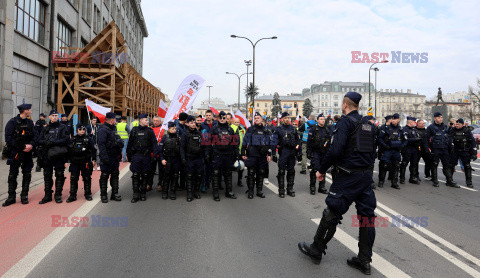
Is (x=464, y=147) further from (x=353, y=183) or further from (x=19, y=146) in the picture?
(x=19, y=146)

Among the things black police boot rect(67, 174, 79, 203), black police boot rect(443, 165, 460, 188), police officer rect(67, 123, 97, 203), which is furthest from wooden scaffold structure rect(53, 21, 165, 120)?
black police boot rect(443, 165, 460, 188)

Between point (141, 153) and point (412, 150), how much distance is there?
7694 mm

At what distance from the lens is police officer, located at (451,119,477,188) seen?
27.9ft

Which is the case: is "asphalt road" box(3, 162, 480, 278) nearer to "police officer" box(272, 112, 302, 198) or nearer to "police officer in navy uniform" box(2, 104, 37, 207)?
"police officer" box(272, 112, 302, 198)

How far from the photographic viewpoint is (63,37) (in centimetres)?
1888

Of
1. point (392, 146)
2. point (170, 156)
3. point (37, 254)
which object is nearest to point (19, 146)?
point (170, 156)

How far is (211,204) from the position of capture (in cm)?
620

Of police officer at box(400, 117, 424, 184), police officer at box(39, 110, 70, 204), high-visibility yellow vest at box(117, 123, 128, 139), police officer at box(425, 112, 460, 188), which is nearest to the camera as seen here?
police officer at box(39, 110, 70, 204)

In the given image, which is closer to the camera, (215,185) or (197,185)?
(215,185)

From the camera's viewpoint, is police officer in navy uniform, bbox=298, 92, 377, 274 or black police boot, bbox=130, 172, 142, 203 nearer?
police officer in navy uniform, bbox=298, 92, 377, 274

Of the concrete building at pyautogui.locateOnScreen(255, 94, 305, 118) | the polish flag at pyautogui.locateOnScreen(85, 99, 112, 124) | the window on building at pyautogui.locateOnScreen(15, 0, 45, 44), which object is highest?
the concrete building at pyautogui.locateOnScreen(255, 94, 305, 118)

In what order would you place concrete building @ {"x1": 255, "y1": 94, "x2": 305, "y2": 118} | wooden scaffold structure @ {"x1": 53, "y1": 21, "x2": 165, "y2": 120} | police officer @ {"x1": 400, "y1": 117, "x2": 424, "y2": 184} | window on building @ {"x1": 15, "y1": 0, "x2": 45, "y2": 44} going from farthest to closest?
1. concrete building @ {"x1": 255, "y1": 94, "x2": 305, "y2": 118}
2. wooden scaffold structure @ {"x1": 53, "y1": 21, "x2": 165, "y2": 120}
3. window on building @ {"x1": 15, "y1": 0, "x2": 45, "y2": 44}
4. police officer @ {"x1": 400, "y1": 117, "x2": 424, "y2": 184}

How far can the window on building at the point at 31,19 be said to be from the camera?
13680 mm

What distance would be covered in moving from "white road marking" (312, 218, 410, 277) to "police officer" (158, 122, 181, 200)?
12.2ft
